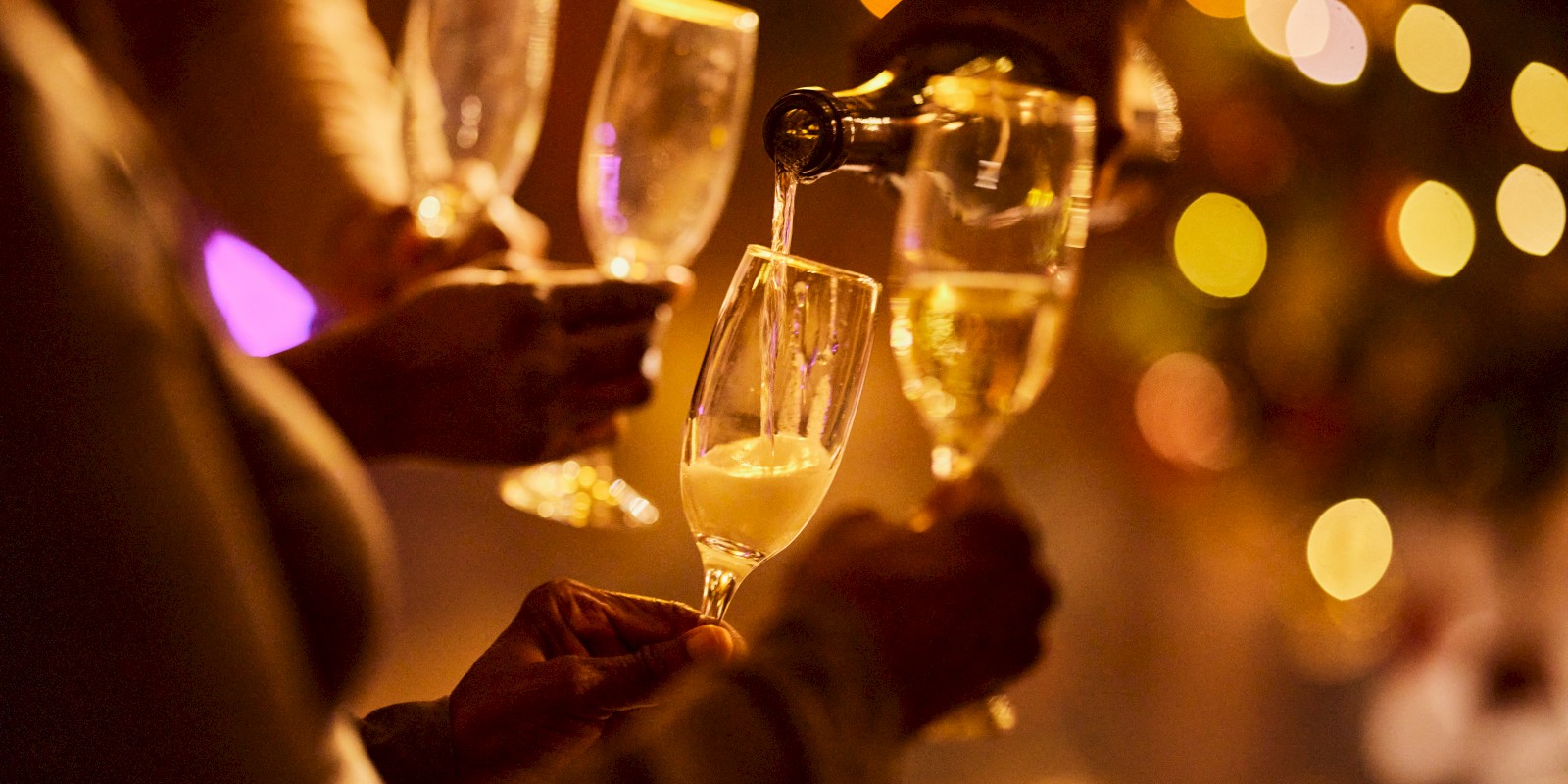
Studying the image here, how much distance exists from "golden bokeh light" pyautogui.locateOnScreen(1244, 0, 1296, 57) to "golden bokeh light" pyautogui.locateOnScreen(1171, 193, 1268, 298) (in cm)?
43

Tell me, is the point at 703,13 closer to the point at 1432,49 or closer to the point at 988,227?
the point at 988,227

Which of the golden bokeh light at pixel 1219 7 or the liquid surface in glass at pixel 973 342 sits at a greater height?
the golden bokeh light at pixel 1219 7

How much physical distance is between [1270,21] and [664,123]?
2.98 metres

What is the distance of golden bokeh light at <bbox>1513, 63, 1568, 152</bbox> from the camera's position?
3.57 metres

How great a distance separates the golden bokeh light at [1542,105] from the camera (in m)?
3.57

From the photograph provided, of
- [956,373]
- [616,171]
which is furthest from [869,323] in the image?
[616,171]

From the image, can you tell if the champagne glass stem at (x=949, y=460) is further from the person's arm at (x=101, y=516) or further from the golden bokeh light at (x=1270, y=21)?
the golden bokeh light at (x=1270, y=21)

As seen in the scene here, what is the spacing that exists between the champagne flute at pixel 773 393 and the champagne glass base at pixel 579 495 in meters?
0.39

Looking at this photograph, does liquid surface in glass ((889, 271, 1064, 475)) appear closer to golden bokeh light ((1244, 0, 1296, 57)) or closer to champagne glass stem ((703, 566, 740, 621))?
champagne glass stem ((703, 566, 740, 621))

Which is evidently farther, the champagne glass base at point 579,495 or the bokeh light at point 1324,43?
the bokeh light at point 1324,43

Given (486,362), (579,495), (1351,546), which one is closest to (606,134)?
(486,362)

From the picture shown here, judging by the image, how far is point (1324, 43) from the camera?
3365mm

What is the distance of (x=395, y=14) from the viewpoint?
178 cm

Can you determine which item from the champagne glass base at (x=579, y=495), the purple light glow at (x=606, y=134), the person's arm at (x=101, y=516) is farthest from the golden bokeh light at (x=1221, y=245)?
the person's arm at (x=101, y=516)
